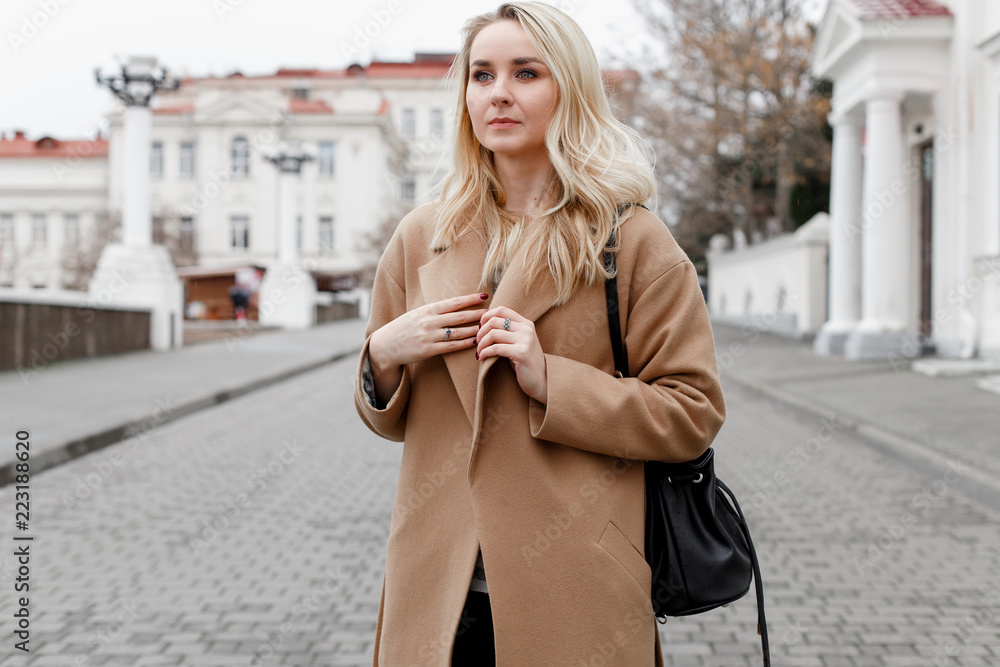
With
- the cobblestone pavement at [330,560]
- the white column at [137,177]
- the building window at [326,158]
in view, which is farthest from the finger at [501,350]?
the building window at [326,158]

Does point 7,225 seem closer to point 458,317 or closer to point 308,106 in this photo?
point 308,106

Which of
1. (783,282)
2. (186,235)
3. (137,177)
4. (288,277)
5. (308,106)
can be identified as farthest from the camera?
Result: (308,106)

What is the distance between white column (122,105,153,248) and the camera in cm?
1919

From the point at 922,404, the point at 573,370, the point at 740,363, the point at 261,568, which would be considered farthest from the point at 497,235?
the point at 740,363

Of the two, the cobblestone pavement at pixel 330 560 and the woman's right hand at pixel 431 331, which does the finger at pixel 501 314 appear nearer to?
the woman's right hand at pixel 431 331

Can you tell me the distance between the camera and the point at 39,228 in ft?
204

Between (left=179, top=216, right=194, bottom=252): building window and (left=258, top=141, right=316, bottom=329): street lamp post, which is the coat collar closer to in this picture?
(left=258, top=141, right=316, bottom=329): street lamp post

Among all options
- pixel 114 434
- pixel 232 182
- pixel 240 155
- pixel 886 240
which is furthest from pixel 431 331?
pixel 232 182

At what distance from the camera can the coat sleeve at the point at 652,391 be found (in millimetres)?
1684

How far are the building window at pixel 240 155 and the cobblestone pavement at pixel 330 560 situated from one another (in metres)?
56.1

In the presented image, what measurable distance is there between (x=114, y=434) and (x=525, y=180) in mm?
8192

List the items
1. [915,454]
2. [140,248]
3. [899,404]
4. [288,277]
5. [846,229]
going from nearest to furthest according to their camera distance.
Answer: [915,454], [899,404], [846,229], [140,248], [288,277]

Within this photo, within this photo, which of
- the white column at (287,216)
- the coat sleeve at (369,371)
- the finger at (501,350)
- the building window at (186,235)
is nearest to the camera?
the finger at (501,350)

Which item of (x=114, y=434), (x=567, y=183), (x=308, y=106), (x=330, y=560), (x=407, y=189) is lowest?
(x=330, y=560)
